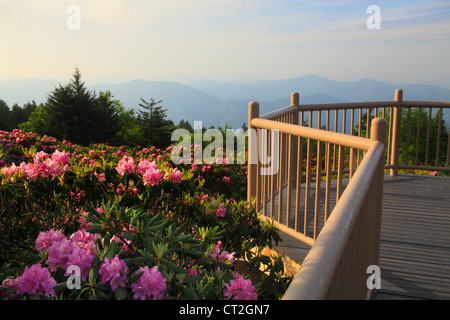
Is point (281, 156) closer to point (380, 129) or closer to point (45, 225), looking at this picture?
point (380, 129)

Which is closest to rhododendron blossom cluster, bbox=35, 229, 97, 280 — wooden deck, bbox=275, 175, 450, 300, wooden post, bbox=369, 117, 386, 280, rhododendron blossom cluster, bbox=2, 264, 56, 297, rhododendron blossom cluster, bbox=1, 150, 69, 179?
rhododendron blossom cluster, bbox=2, 264, 56, 297

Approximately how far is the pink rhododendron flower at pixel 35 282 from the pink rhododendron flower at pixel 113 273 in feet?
0.83

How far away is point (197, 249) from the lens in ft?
8.42

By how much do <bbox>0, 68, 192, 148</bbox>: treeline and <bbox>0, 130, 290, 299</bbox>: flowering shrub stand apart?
116 feet

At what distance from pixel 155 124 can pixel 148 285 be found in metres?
41.1

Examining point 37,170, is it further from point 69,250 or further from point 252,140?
point 252,140

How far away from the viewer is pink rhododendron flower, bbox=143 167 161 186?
3.63 meters

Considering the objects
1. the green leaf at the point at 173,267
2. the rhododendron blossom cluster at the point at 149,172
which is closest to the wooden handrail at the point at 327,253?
the green leaf at the point at 173,267

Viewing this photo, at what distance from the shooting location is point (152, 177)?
3639mm

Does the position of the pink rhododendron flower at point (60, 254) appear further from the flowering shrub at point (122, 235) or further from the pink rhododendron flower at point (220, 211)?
the pink rhododendron flower at point (220, 211)

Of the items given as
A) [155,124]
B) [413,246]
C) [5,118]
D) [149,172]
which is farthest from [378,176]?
[5,118]

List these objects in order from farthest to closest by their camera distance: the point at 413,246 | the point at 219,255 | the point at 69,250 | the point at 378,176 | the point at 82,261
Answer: the point at 413,246 < the point at 378,176 < the point at 219,255 < the point at 69,250 < the point at 82,261

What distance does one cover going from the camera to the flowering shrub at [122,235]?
2074 millimetres

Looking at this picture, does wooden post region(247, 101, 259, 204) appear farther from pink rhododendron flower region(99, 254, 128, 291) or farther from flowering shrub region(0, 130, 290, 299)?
pink rhododendron flower region(99, 254, 128, 291)
